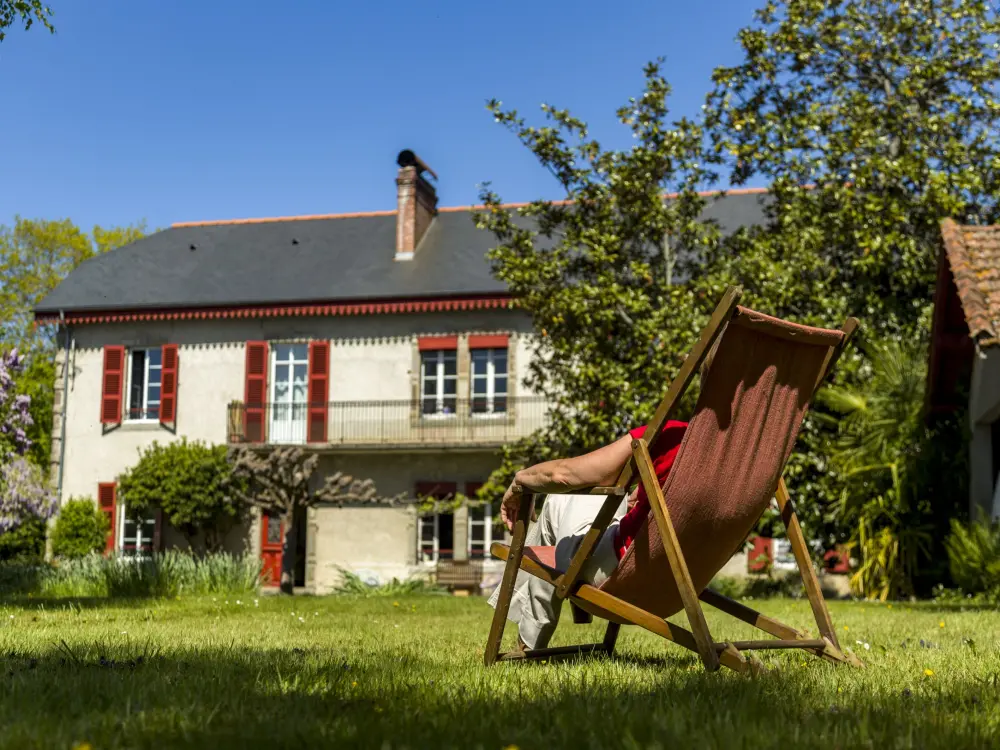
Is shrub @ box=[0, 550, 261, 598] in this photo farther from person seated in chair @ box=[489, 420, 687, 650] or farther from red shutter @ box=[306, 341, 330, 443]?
red shutter @ box=[306, 341, 330, 443]

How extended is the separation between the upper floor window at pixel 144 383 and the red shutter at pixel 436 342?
579 cm

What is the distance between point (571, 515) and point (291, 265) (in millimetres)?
21840

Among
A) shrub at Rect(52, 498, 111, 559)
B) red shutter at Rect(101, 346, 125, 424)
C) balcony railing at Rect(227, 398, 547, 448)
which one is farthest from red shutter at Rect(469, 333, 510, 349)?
shrub at Rect(52, 498, 111, 559)

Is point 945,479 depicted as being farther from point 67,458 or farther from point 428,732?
point 67,458

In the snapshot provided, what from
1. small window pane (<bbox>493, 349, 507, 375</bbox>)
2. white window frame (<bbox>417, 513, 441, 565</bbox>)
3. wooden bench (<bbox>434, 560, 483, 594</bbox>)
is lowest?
wooden bench (<bbox>434, 560, 483, 594</bbox>)

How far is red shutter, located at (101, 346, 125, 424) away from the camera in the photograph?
2450 cm

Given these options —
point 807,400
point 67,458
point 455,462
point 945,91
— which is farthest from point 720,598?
point 67,458

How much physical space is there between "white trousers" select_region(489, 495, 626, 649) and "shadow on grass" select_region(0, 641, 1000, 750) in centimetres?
31

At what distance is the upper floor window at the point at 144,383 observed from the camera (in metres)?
24.6

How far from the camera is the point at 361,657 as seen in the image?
162 inches

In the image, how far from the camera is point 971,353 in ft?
36.2

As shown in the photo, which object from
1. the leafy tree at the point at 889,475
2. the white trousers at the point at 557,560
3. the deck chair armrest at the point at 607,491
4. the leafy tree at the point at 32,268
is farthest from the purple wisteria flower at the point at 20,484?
the deck chair armrest at the point at 607,491

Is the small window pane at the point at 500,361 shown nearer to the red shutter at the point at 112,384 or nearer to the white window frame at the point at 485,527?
the white window frame at the point at 485,527

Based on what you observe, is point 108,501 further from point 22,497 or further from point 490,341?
point 490,341
